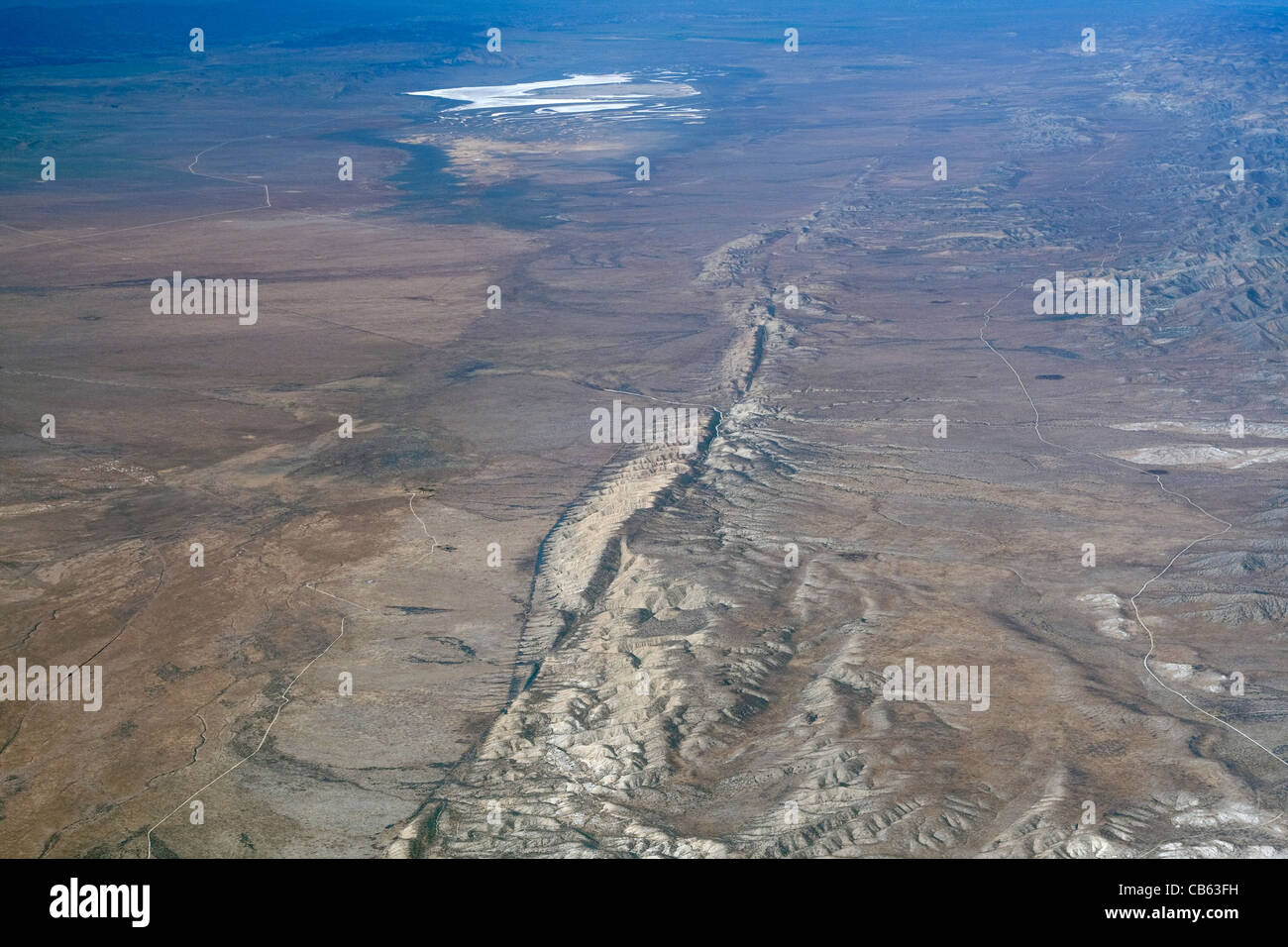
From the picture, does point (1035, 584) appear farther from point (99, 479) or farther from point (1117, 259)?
point (1117, 259)

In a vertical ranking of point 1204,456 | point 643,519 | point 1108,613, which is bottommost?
point 1108,613

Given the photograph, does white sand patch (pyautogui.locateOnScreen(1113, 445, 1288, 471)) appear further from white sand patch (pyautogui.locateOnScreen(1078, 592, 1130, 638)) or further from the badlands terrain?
white sand patch (pyautogui.locateOnScreen(1078, 592, 1130, 638))

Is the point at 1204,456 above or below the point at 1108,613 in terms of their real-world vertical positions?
above

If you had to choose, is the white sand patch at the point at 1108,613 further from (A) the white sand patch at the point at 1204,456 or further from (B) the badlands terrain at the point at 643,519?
(A) the white sand patch at the point at 1204,456

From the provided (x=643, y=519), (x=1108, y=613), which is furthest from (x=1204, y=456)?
(x=643, y=519)

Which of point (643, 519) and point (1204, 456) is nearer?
point (643, 519)

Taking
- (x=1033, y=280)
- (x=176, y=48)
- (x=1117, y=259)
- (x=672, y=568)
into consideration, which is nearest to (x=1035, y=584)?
(x=672, y=568)

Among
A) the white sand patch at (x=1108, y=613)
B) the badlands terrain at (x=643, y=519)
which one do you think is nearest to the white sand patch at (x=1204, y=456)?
the badlands terrain at (x=643, y=519)

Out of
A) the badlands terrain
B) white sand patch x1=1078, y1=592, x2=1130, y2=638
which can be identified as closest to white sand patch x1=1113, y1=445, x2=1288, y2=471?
the badlands terrain

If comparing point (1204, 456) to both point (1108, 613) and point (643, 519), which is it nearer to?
point (1108, 613)
